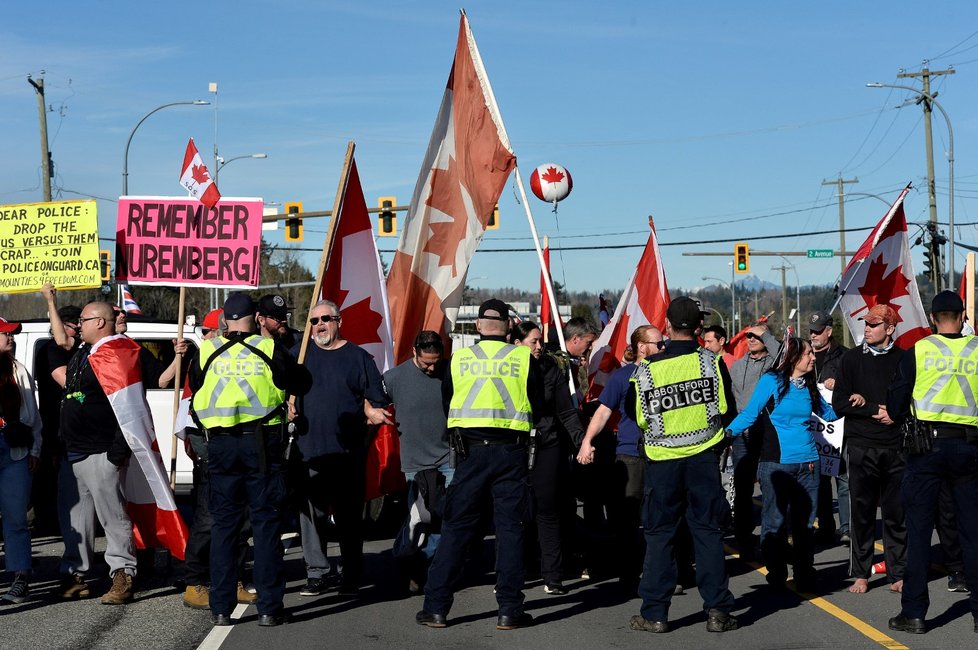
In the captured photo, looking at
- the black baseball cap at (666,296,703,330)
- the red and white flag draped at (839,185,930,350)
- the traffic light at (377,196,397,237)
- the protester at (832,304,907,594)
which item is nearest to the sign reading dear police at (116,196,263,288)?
the black baseball cap at (666,296,703,330)

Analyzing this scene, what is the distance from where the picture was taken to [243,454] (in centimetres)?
777

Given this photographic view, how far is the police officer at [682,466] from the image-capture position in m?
7.50

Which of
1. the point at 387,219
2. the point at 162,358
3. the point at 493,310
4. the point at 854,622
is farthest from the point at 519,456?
the point at 387,219

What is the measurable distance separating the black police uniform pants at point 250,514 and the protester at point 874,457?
4.06 metres

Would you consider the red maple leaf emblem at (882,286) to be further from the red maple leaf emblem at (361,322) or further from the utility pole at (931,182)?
the utility pole at (931,182)

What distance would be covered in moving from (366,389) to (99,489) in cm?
199

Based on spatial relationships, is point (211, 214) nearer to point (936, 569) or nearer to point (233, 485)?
point (233, 485)

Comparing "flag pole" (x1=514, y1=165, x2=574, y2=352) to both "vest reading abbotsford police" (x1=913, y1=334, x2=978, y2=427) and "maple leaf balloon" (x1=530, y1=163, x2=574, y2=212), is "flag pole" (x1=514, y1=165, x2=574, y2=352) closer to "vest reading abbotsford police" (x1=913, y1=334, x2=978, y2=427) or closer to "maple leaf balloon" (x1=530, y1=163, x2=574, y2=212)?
"vest reading abbotsford police" (x1=913, y1=334, x2=978, y2=427)

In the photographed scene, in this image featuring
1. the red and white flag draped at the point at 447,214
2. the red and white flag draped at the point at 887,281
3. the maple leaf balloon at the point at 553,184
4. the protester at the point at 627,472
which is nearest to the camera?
the protester at the point at 627,472

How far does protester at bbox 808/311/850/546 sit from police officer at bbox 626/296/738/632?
3.56m

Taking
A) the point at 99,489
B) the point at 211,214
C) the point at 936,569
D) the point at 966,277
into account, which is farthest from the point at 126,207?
the point at 966,277

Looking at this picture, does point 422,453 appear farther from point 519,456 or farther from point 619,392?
point 619,392

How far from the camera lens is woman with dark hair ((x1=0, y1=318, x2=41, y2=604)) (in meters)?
8.66

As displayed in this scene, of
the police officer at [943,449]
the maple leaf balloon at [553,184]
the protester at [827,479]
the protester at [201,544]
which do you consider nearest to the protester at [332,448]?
the protester at [201,544]
